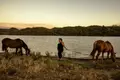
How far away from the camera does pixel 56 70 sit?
10.6m

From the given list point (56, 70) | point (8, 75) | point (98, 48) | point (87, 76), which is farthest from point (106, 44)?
point (8, 75)

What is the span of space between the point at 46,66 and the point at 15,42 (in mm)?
9193

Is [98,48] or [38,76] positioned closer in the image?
[38,76]

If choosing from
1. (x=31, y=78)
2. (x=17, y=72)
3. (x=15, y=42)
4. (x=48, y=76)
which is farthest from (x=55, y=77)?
(x=15, y=42)

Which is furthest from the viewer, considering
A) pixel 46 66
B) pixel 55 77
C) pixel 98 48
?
pixel 98 48

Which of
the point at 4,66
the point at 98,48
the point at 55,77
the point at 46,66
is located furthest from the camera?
the point at 98,48

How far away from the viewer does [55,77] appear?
9.16 meters

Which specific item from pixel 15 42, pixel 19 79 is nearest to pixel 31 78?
pixel 19 79

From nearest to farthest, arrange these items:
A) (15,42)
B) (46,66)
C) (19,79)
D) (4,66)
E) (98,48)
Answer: (19,79) < (4,66) < (46,66) < (98,48) < (15,42)

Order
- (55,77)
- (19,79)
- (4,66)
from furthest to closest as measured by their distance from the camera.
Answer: (4,66), (55,77), (19,79)

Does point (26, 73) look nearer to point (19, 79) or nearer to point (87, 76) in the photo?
point (19, 79)

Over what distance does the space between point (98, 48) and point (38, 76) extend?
7.10m

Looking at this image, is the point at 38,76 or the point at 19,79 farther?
the point at 38,76

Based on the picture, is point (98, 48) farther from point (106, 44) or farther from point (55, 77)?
point (55, 77)
